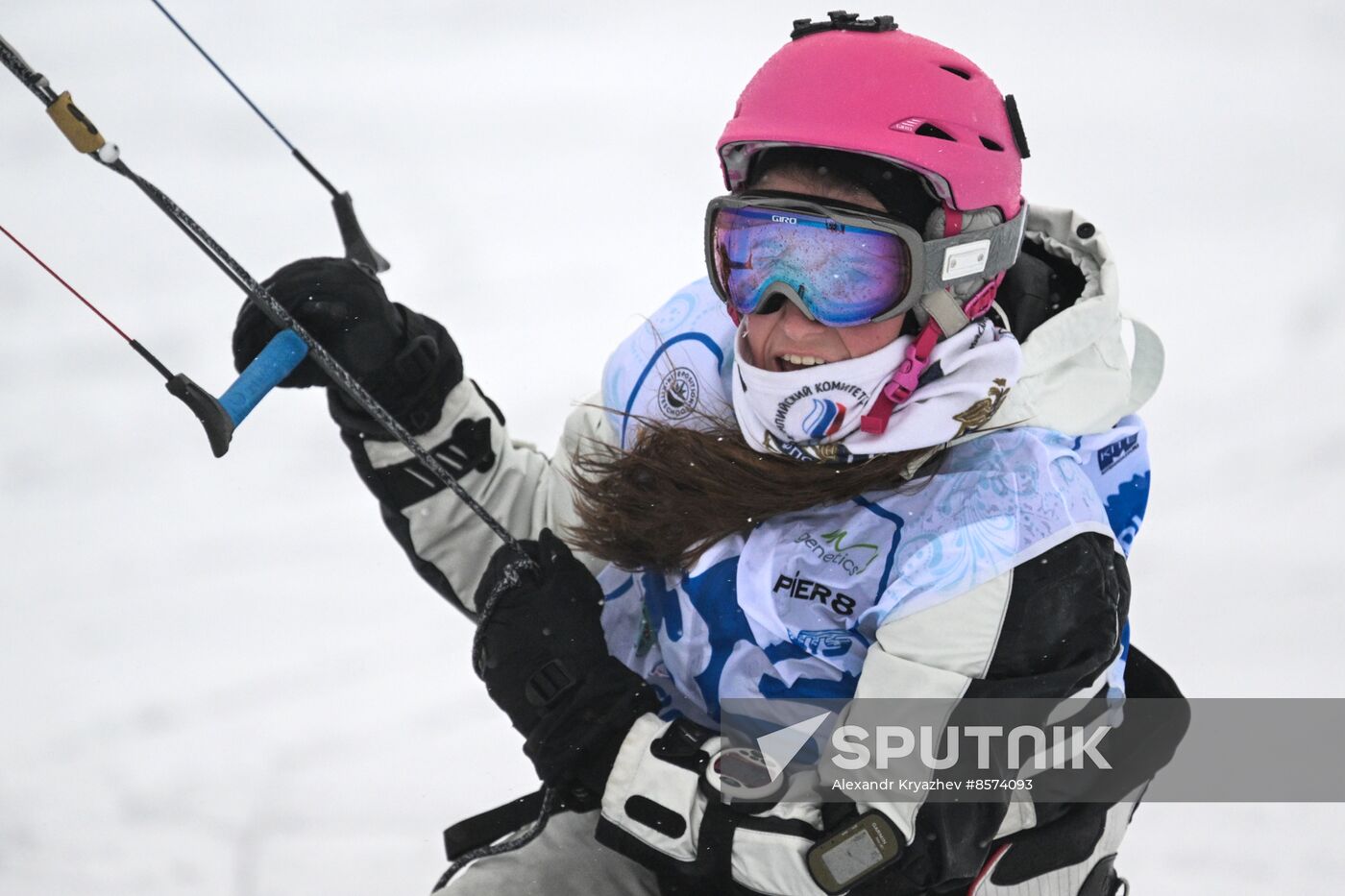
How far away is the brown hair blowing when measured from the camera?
235cm

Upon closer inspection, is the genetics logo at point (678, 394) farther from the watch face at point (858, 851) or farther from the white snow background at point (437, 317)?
the white snow background at point (437, 317)

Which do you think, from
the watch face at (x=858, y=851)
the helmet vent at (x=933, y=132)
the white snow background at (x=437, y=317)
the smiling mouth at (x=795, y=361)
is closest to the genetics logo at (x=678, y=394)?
the smiling mouth at (x=795, y=361)

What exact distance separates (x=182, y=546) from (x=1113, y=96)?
148 inches

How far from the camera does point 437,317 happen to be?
4.99 meters

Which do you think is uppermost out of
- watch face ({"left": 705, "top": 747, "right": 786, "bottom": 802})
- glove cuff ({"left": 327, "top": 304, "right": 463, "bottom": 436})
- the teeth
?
glove cuff ({"left": 327, "top": 304, "right": 463, "bottom": 436})

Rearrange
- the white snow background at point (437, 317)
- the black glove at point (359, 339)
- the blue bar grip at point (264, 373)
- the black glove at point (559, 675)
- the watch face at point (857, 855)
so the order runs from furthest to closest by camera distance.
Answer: the white snow background at point (437, 317), the black glove at point (359, 339), the black glove at point (559, 675), the blue bar grip at point (264, 373), the watch face at point (857, 855)

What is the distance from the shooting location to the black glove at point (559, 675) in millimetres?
2371

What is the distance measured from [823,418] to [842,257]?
0.25 metres

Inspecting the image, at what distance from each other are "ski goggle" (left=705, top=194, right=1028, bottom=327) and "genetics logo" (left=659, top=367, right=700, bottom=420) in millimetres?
317

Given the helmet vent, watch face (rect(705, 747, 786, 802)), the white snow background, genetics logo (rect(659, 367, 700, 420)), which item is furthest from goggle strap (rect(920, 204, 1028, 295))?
the white snow background

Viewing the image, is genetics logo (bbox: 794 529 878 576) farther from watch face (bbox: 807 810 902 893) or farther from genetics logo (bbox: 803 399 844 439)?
watch face (bbox: 807 810 902 893)

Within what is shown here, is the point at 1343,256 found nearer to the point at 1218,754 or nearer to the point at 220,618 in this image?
the point at 1218,754

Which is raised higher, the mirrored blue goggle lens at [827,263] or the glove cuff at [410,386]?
the glove cuff at [410,386]

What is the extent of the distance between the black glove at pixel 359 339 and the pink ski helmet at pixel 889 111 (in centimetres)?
72
